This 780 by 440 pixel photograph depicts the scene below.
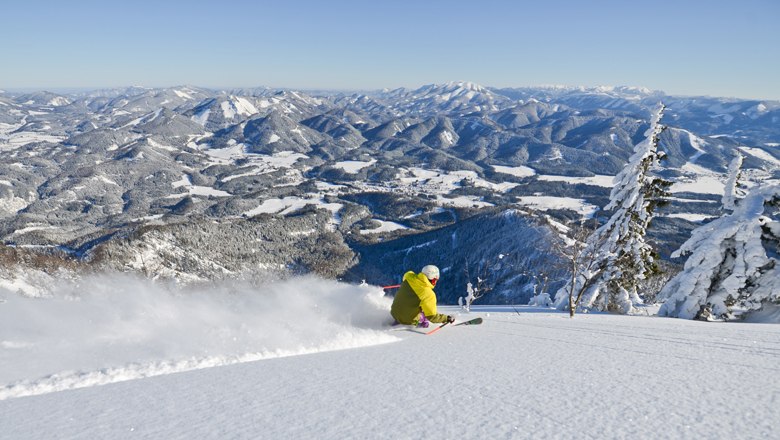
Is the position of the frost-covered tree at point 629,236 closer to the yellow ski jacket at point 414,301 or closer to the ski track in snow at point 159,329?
the yellow ski jacket at point 414,301

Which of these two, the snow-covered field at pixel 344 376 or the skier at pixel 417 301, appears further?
the skier at pixel 417 301

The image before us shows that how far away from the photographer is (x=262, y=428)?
5.18 m

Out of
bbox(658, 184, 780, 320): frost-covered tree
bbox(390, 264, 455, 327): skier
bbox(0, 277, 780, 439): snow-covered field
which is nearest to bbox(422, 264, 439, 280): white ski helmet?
bbox(390, 264, 455, 327): skier

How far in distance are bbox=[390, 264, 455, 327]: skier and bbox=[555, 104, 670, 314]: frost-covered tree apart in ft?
57.7

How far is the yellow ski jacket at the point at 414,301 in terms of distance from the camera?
39.5 ft

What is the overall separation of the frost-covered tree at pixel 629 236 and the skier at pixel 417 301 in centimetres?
1759

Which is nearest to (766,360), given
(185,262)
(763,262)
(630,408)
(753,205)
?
(630,408)

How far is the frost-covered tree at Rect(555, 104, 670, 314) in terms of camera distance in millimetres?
27000

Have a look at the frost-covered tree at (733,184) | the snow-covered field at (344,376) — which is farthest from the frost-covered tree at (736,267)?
the snow-covered field at (344,376)

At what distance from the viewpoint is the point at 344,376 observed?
24.2ft

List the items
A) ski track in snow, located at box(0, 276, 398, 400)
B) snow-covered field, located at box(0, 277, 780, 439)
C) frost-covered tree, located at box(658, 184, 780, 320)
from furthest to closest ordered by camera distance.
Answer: frost-covered tree, located at box(658, 184, 780, 320)
ski track in snow, located at box(0, 276, 398, 400)
snow-covered field, located at box(0, 277, 780, 439)

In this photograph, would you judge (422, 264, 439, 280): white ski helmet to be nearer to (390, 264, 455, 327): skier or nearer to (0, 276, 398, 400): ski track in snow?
(390, 264, 455, 327): skier

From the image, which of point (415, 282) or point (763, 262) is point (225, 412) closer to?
point (415, 282)

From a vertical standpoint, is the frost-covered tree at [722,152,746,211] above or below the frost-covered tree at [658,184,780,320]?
above
